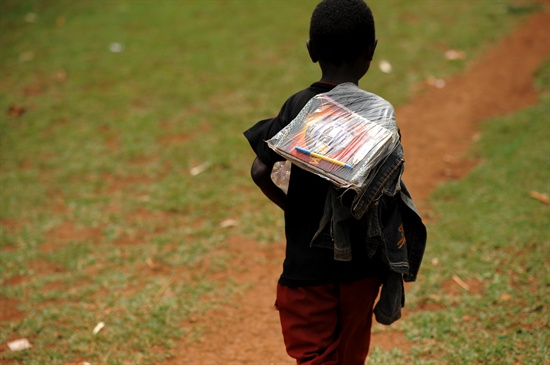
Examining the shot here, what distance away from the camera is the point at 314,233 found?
2.44 meters

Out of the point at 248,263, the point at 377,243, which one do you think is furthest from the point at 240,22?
the point at 377,243

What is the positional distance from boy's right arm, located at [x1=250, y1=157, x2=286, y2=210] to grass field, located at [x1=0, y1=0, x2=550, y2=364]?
153 centimetres

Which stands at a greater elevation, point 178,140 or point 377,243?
point 377,243

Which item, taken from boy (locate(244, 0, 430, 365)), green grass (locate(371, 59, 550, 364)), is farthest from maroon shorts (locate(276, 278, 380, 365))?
green grass (locate(371, 59, 550, 364))

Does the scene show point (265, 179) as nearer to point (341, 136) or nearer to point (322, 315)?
point (341, 136)

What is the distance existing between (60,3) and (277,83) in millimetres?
4880

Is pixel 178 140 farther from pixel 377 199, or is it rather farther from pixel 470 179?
pixel 377 199

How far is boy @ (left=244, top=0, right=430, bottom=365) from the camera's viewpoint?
2355mm

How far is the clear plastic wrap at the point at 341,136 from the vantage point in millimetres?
2115

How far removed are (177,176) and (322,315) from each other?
3.80m

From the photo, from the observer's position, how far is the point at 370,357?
3592mm

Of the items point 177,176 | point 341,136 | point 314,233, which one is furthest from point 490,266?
point 177,176

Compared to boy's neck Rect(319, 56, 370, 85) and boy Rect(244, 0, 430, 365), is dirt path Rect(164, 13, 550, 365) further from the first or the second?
boy's neck Rect(319, 56, 370, 85)

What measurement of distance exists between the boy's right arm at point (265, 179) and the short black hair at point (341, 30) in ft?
1.57
